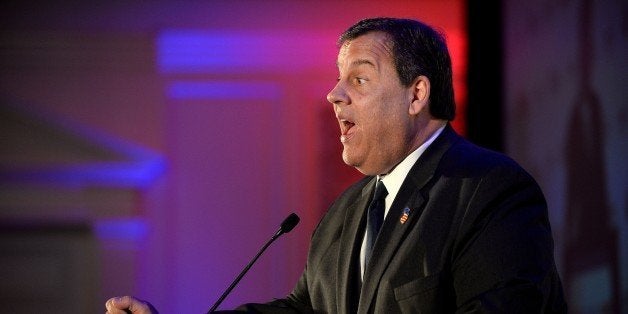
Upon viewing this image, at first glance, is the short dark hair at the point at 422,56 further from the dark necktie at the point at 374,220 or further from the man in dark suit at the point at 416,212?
the dark necktie at the point at 374,220

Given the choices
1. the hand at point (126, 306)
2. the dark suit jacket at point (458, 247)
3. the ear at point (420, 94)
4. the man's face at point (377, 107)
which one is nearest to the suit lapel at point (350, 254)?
the dark suit jacket at point (458, 247)

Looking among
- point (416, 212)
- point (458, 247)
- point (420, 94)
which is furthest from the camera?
point (420, 94)

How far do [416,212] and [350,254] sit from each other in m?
0.22

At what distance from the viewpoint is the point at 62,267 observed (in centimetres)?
350

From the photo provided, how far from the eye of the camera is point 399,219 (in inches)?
72.2

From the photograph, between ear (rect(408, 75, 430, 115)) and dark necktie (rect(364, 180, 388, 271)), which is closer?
dark necktie (rect(364, 180, 388, 271))

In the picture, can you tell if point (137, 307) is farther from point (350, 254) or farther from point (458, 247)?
point (458, 247)

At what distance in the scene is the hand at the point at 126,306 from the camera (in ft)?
6.09

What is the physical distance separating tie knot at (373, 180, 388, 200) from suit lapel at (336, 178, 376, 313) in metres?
0.05

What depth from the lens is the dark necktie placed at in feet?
6.27

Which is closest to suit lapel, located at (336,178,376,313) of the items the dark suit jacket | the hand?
the dark suit jacket

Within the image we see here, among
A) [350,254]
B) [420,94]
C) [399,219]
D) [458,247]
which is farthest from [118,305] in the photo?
[420,94]

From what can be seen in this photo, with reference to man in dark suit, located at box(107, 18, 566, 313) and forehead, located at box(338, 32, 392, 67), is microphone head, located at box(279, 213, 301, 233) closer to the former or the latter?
man in dark suit, located at box(107, 18, 566, 313)

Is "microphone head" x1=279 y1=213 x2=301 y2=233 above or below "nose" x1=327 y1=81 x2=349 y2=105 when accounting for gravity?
below
